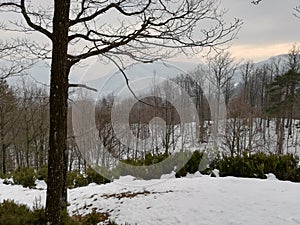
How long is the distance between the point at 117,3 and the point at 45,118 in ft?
53.0

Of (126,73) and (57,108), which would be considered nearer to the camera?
(57,108)

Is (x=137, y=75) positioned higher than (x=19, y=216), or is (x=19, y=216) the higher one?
(x=137, y=75)

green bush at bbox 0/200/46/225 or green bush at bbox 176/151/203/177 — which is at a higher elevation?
green bush at bbox 0/200/46/225

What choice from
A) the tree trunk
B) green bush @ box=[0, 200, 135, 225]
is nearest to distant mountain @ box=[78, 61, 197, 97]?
the tree trunk

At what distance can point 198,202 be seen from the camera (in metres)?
4.99

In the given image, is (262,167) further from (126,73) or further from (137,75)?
(126,73)

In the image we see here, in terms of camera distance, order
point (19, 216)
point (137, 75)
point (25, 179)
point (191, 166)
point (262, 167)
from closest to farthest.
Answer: point (19, 216) < point (137, 75) < point (262, 167) < point (191, 166) < point (25, 179)

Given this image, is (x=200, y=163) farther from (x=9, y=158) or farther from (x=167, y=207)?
(x=9, y=158)

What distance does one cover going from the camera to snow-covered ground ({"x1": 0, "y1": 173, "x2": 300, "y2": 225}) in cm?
434

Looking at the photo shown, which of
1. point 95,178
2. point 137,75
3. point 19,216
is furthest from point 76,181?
point 19,216

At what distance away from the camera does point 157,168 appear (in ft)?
27.6

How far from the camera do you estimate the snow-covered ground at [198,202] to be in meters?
4.34

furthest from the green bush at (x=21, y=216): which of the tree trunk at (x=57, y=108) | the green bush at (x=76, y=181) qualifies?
the green bush at (x=76, y=181)

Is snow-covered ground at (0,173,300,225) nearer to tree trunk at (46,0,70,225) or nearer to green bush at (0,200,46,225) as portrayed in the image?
green bush at (0,200,46,225)
